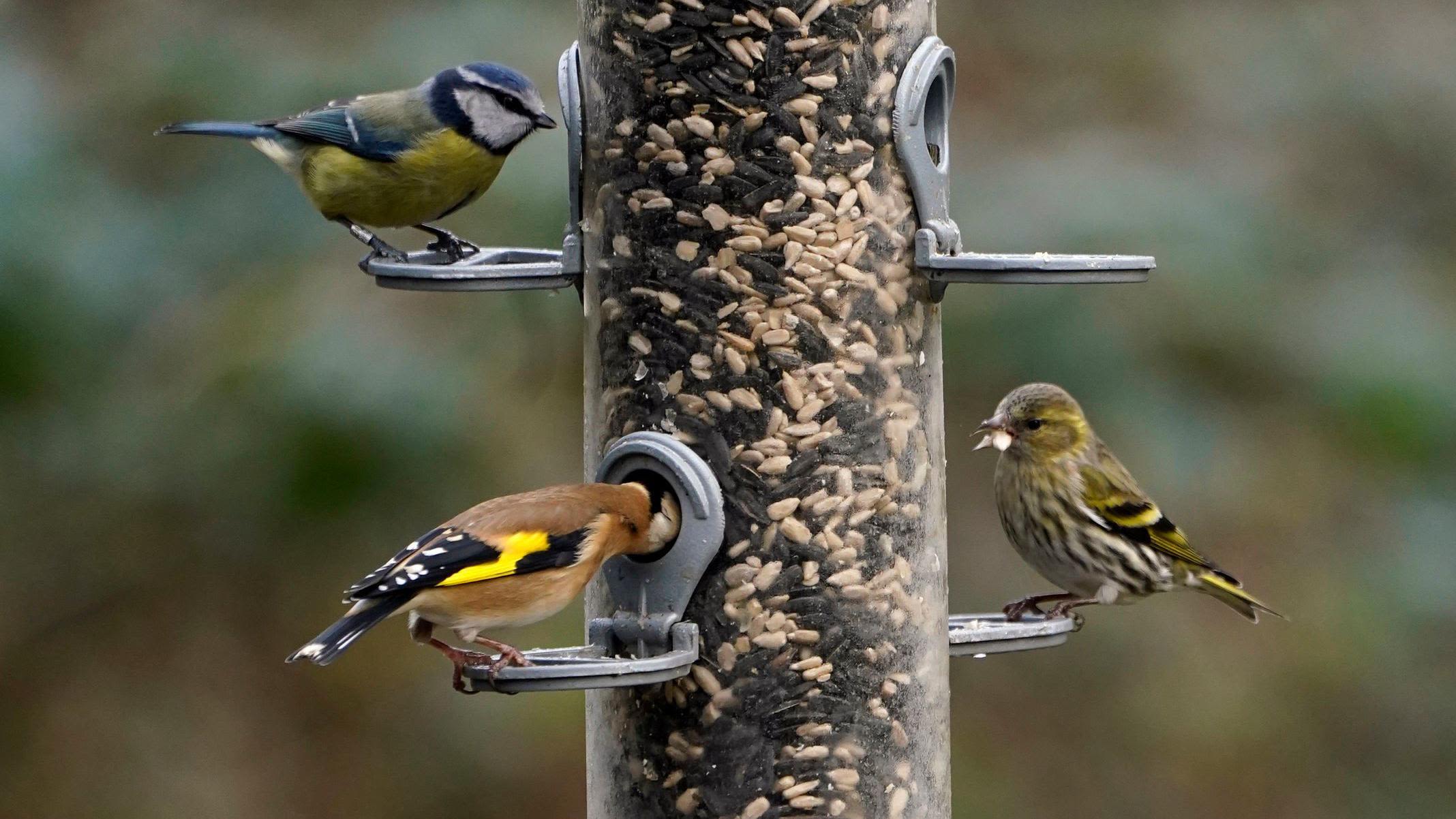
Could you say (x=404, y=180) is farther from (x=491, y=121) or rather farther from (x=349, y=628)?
(x=349, y=628)

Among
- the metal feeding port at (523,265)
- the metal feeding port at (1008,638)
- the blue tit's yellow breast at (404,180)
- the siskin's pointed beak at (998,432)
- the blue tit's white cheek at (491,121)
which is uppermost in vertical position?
the blue tit's white cheek at (491,121)

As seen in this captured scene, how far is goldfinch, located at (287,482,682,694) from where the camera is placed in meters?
4.60

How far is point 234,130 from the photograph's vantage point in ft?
22.5

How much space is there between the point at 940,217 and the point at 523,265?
1.21m

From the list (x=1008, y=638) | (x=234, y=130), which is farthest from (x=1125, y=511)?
(x=234, y=130)

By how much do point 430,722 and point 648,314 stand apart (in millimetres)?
4433

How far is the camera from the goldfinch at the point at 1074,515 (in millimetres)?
7082

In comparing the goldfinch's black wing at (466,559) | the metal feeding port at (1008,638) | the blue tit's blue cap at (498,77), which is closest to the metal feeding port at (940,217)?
the metal feeding port at (1008,638)

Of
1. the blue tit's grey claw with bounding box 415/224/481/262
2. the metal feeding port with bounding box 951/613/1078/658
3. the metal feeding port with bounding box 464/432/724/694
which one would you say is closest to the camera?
the metal feeding port with bounding box 464/432/724/694

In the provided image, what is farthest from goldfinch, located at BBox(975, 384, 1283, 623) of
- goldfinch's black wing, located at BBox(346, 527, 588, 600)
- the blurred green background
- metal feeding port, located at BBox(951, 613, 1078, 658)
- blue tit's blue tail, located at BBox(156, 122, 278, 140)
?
blue tit's blue tail, located at BBox(156, 122, 278, 140)

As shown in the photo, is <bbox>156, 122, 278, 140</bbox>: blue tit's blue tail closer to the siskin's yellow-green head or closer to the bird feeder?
the bird feeder

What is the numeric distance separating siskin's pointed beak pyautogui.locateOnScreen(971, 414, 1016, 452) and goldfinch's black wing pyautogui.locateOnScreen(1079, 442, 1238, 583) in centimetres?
37

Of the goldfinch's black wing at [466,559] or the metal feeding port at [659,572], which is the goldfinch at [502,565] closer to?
the goldfinch's black wing at [466,559]

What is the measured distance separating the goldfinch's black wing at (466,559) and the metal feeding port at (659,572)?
0.27m
